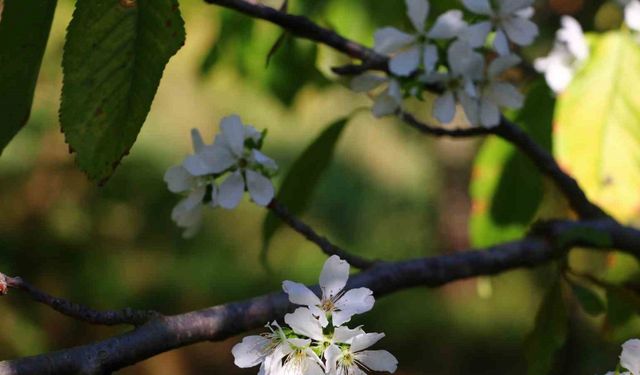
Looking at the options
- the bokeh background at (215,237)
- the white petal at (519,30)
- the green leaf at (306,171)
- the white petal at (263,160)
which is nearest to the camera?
the white petal at (263,160)

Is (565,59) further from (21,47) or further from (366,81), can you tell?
(21,47)

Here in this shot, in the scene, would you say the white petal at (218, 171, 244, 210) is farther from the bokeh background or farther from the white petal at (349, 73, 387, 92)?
the bokeh background

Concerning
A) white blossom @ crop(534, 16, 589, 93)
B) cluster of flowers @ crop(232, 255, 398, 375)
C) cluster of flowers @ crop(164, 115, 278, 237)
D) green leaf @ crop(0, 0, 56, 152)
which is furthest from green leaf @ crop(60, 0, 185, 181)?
white blossom @ crop(534, 16, 589, 93)

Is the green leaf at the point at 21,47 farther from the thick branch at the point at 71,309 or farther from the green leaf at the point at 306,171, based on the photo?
the green leaf at the point at 306,171

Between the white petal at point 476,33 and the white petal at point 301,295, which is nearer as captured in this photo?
the white petal at point 301,295

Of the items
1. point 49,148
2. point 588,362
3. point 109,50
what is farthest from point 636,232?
point 49,148

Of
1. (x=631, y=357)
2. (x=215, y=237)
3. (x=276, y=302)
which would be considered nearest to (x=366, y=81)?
(x=276, y=302)

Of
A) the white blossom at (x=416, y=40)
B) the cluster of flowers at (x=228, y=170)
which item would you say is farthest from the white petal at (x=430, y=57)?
the cluster of flowers at (x=228, y=170)
